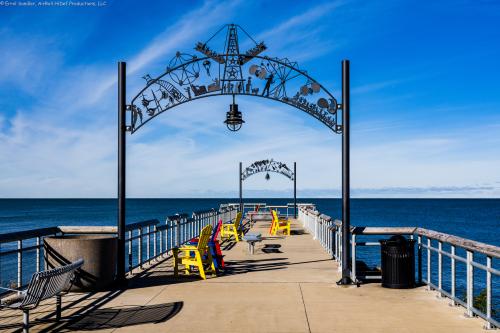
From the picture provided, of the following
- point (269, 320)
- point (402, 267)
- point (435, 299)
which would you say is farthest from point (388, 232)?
point (269, 320)

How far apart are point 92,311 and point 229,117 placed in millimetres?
5566

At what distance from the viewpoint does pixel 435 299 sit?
26.2ft

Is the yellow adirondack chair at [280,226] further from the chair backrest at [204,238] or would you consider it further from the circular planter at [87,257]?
the circular planter at [87,257]

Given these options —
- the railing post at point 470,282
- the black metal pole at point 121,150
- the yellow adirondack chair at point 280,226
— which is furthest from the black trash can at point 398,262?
the yellow adirondack chair at point 280,226

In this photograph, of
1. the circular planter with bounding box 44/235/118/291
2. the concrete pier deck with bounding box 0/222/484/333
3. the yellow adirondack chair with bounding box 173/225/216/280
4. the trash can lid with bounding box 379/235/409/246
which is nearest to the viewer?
the concrete pier deck with bounding box 0/222/484/333

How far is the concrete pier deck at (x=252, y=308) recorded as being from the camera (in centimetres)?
638

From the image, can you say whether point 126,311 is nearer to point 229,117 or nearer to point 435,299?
point 435,299

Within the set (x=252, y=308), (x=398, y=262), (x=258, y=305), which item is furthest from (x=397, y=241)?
(x=252, y=308)

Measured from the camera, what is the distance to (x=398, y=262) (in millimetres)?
8734

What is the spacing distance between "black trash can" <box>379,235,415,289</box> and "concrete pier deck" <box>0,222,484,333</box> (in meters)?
0.22

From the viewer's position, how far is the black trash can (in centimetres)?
863

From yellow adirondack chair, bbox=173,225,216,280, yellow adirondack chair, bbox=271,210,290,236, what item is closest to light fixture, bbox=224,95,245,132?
yellow adirondack chair, bbox=173,225,216,280

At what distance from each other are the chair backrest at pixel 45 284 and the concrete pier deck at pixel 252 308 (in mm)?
599

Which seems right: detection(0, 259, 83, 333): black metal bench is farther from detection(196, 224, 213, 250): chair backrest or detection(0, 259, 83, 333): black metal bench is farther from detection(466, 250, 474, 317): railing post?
detection(466, 250, 474, 317): railing post
